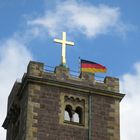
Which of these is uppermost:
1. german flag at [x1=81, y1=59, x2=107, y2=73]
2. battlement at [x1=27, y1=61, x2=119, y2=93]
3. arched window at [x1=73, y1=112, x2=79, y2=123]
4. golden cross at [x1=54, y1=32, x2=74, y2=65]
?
golden cross at [x1=54, y1=32, x2=74, y2=65]

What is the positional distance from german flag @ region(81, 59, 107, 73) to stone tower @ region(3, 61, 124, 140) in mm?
641

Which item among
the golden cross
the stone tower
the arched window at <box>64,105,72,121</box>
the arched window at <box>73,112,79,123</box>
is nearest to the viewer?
the stone tower

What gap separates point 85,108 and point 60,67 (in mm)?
2980

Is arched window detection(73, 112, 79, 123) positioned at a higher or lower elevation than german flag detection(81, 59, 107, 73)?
lower

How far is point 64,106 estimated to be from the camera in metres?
40.5

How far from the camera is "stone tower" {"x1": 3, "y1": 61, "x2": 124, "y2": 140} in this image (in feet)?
129

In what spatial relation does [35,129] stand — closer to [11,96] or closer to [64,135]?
[64,135]

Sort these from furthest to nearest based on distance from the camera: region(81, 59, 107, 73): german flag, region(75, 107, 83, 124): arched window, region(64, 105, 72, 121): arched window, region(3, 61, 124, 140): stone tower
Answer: region(81, 59, 107, 73): german flag, region(75, 107, 83, 124): arched window, region(64, 105, 72, 121): arched window, region(3, 61, 124, 140): stone tower

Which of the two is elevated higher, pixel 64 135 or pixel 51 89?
pixel 51 89

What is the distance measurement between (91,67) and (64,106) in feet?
13.0

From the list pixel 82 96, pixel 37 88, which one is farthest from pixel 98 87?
pixel 37 88

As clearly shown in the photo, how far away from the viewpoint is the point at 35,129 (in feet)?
128

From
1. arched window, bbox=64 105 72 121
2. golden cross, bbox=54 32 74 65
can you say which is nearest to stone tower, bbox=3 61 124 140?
arched window, bbox=64 105 72 121

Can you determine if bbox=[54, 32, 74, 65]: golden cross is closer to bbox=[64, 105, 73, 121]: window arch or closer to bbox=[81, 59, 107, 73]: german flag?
bbox=[81, 59, 107, 73]: german flag
